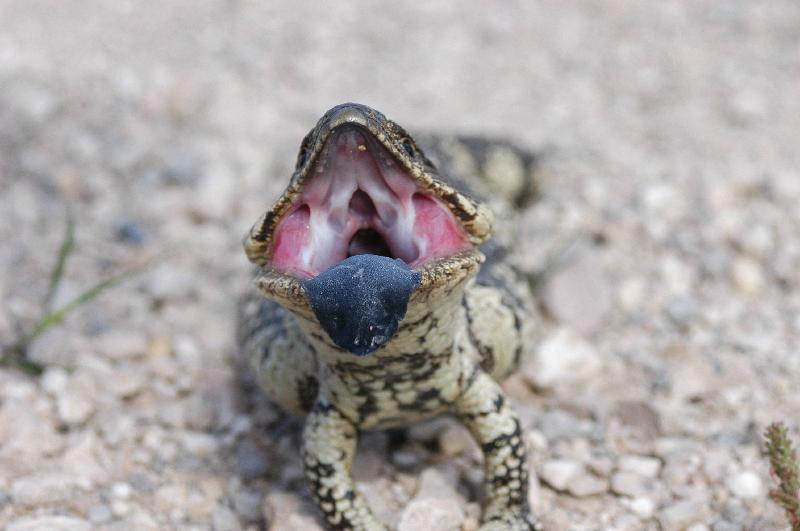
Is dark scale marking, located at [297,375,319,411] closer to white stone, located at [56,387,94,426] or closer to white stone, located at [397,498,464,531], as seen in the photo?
white stone, located at [397,498,464,531]

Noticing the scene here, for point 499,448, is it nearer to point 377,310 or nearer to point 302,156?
point 377,310

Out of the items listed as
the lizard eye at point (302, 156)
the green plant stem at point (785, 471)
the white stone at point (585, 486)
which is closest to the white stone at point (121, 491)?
the lizard eye at point (302, 156)

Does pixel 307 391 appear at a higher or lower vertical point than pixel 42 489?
higher

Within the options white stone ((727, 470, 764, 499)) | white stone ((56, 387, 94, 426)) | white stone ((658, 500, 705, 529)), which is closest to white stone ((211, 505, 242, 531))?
white stone ((56, 387, 94, 426))

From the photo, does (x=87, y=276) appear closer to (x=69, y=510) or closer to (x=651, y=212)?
(x=69, y=510)

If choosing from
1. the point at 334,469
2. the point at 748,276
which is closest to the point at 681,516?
the point at 334,469

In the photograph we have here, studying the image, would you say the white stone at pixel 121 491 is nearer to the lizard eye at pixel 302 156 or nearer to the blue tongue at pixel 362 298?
the blue tongue at pixel 362 298
